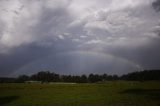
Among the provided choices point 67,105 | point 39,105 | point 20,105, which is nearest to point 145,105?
point 67,105

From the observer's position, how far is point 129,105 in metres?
32.2

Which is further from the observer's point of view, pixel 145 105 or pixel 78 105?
pixel 78 105

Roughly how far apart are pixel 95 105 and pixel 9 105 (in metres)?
12.9

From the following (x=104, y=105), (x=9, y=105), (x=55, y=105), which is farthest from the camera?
(x=9, y=105)

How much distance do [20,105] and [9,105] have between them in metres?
2.04

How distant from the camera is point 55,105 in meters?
36.6

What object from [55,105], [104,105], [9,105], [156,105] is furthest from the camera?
[9,105]

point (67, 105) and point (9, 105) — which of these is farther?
point (9, 105)

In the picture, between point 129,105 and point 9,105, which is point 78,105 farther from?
point 9,105

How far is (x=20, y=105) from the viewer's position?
127ft

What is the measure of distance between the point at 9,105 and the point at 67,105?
9.34 metres

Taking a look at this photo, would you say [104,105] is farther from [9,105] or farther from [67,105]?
[9,105]

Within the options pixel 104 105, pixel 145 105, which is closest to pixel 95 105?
pixel 104 105

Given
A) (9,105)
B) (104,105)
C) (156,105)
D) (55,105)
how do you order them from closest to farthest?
1. (156,105)
2. (104,105)
3. (55,105)
4. (9,105)
